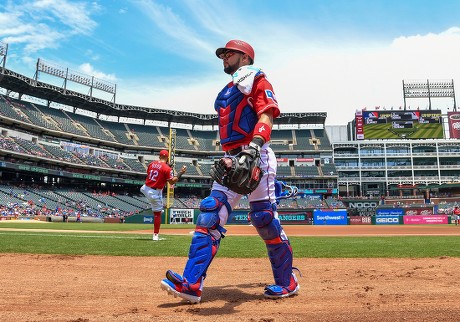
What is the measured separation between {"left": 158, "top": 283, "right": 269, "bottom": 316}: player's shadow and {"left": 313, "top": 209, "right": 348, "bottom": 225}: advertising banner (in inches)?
1444

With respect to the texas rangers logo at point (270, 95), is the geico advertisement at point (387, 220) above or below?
below

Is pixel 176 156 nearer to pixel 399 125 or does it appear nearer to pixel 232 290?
→ pixel 399 125

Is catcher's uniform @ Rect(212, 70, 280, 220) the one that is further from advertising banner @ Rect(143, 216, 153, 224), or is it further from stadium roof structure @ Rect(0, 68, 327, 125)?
stadium roof structure @ Rect(0, 68, 327, 125)

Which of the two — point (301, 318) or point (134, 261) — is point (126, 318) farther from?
point (134, 261)

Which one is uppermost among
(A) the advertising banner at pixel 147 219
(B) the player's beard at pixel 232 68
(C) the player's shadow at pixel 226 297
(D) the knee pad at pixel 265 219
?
(B) the player's beard at pixel 232 68

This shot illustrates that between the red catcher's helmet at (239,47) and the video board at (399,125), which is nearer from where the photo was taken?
the red catcher's helmet at (239,47)

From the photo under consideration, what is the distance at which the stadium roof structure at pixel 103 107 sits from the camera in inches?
1940

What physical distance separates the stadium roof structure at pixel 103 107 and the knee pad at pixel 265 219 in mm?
51779

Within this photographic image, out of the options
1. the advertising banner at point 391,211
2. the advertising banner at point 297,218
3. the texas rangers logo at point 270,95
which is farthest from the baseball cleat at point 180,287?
the advertising banner at point 391,211

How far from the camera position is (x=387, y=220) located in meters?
37.9

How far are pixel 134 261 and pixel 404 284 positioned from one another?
4.29 m

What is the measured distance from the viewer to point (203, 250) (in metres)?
3.39

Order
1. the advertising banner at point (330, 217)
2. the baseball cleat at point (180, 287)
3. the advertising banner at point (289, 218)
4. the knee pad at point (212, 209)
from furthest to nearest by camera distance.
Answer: the advertising banner at point (289, 218)
the advertising banner at point (330, 217)
the knee pad at point (212, 209)
the baseball cleat at point (180, 287)

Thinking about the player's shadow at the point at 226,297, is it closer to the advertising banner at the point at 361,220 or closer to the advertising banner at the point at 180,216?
the advertising banner at the point at 180,216
